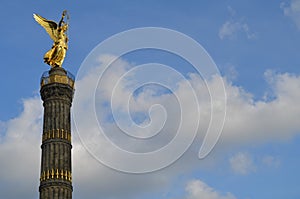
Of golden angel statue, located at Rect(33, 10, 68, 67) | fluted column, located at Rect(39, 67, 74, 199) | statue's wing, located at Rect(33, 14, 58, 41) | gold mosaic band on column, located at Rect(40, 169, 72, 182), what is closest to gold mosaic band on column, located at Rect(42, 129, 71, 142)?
fluted column, located at Rect(39, 67, 74, 199)

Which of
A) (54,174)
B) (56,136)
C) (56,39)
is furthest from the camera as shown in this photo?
(56,39)

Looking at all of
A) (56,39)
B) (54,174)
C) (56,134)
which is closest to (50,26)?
(56,39)

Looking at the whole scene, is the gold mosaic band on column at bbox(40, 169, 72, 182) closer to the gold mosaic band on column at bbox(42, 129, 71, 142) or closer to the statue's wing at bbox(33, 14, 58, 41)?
the gold mosaic band on column at bbox(42, 129, 71, 142)

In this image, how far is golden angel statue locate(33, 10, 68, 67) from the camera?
82.2m

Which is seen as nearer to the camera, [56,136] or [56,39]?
[56,136]

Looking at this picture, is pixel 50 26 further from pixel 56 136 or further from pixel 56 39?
pixel 56 136

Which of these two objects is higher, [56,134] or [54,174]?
[56,134]

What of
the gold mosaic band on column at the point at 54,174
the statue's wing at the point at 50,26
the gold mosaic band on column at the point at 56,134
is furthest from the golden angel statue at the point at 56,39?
the gold mosaic band on column at the point at 54,174

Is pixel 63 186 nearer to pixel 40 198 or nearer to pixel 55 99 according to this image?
pixel 40 198

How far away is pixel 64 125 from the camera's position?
77312mm

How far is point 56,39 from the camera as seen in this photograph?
8319 centimetres

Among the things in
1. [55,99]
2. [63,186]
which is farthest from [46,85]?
[63,186]

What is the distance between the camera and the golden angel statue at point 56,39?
8225cm

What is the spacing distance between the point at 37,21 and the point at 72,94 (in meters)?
12.4
